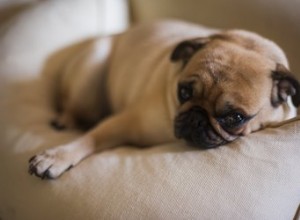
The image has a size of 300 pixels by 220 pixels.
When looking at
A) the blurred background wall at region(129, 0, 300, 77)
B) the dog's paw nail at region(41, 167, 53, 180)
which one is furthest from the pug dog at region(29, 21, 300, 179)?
the blurred background wall at region(129, 0, 300, 77)

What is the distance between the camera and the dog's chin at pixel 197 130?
1.31 m

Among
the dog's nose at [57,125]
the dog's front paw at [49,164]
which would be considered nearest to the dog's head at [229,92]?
the dog's front paw at [49,164]

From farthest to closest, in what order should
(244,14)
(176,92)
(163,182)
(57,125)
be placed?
(244,14) < (57,125) < (176,92) < (163,182)

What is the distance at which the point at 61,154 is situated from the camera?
1.36m

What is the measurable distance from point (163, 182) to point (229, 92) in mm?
332

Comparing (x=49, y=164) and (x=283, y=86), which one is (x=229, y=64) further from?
(x=49, y=164)

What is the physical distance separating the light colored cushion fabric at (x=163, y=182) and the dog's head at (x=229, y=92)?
6 cm

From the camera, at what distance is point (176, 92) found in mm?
1441

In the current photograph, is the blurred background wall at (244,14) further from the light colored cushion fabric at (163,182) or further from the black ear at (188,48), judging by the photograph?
the light colored cushion fabric at (163,182)

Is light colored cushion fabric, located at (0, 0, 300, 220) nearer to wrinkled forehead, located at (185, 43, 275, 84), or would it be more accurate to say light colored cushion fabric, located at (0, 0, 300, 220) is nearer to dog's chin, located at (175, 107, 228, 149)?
dog's chin, located at (175, 107, 228, 149)

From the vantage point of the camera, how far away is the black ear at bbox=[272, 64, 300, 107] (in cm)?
134

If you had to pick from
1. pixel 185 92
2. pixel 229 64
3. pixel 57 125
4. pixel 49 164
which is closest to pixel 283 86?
pixel 229 64

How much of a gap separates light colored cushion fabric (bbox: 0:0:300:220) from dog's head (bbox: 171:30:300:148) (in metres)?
0.06

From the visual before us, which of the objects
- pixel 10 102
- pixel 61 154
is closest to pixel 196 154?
pixel 61 154
